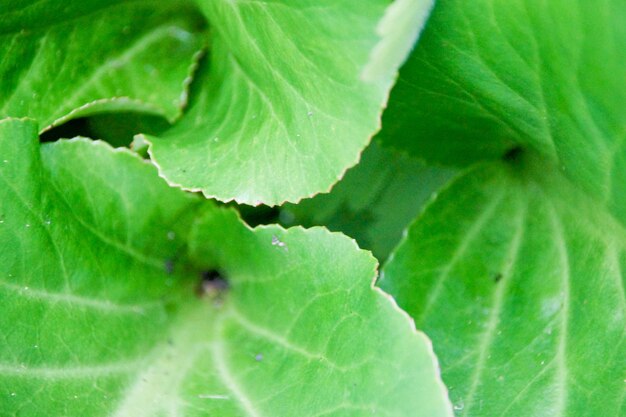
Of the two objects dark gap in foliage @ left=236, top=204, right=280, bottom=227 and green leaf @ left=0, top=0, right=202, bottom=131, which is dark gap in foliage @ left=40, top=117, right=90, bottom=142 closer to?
green leaf @ left=0, top=0, right=202, bottom=131

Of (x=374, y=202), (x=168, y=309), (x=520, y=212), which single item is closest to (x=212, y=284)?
(x=168, y=309)

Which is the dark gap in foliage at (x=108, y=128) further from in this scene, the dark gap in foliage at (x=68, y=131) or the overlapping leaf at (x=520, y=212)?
the overlapping leaf at (x=520, y=212)

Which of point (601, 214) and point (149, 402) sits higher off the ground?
point (601, 214)

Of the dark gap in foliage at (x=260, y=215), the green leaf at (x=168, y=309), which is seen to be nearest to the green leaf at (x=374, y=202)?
the dark gap in foliage at (x=260, y=215)

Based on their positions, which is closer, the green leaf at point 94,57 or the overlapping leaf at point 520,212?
the overlapping leaf at point 520,212

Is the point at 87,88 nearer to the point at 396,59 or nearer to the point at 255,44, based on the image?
the point at 255,44

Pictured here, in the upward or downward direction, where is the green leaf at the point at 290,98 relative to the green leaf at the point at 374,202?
upward

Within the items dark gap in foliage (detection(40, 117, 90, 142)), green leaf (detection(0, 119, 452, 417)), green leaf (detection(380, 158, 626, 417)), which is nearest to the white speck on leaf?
green leaf (detection(0, 119, 452, 417))

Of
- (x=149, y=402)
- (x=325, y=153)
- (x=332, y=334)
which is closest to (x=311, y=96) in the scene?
(x=325, y=153)
